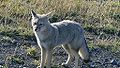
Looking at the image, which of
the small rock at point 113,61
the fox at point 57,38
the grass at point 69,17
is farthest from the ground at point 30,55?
the fox at point 57,38

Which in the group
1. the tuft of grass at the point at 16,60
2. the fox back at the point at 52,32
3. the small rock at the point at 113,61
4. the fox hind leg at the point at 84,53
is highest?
the fox back at the point at 52,32

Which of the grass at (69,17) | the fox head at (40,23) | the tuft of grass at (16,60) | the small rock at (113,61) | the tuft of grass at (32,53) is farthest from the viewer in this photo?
the grass at (69,17)

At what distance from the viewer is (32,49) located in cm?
857

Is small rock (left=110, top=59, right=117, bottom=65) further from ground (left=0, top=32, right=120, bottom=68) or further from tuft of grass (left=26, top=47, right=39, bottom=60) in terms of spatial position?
tuft of grass (left=26, top=47, right=39, bottom=60)

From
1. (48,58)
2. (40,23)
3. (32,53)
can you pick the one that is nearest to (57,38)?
(48,58)

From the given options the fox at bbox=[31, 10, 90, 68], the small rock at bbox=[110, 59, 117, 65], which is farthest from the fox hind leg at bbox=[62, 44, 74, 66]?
the small rock at bbox=[110, 59, 117, 65]

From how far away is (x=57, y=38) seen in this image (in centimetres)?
790

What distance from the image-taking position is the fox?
7.68 m

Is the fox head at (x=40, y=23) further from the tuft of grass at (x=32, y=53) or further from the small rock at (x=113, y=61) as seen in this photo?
the small rock at (x=113, y=61)

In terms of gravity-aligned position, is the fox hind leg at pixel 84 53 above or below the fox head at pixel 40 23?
below

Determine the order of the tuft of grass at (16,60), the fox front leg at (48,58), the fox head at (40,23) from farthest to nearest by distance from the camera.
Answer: the tuft of grass at (16,60), the fox front leg at (48,58), the fox head at (40,23)

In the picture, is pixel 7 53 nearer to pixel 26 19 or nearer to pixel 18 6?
pixel 26 19

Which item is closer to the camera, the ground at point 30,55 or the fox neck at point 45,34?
the fox neck at point 45,34

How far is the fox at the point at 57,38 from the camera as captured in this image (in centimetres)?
768
